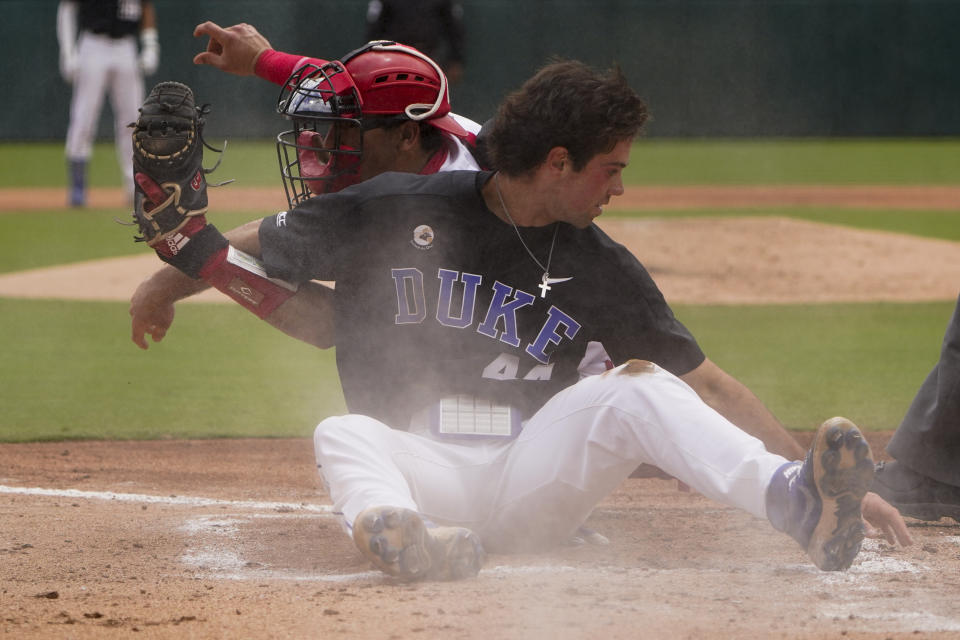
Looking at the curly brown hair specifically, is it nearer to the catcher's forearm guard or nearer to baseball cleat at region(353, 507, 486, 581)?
the catcher's forearm guard

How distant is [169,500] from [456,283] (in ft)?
4.49

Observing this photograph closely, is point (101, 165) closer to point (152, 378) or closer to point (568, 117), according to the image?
point (152, 378)

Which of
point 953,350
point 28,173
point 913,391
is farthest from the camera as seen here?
point 28,173

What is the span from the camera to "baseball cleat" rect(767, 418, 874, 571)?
2.39 m

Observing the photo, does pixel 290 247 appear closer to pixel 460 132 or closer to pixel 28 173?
pixel 460 132

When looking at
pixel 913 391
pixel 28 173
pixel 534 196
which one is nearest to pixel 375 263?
pixel 534 196

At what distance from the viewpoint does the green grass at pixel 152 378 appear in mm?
5004

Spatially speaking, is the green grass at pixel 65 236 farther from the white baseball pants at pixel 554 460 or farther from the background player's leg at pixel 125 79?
the white baseball pants at pixel 554 460

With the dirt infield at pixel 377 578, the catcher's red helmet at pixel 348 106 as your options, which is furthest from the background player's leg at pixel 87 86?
the catcher's red helmet at pixel 348 106

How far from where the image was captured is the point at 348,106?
3.45 metres

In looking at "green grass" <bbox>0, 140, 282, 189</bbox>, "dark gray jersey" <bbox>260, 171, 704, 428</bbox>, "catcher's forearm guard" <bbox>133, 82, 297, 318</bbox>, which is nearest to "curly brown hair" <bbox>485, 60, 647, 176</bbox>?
"dark gray jersey" <bbox>260, 171, 704, 428</bbox>

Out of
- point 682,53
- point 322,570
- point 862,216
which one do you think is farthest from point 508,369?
point 682,53

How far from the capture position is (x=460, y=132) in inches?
139

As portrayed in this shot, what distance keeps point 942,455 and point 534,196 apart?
57.7 inches
